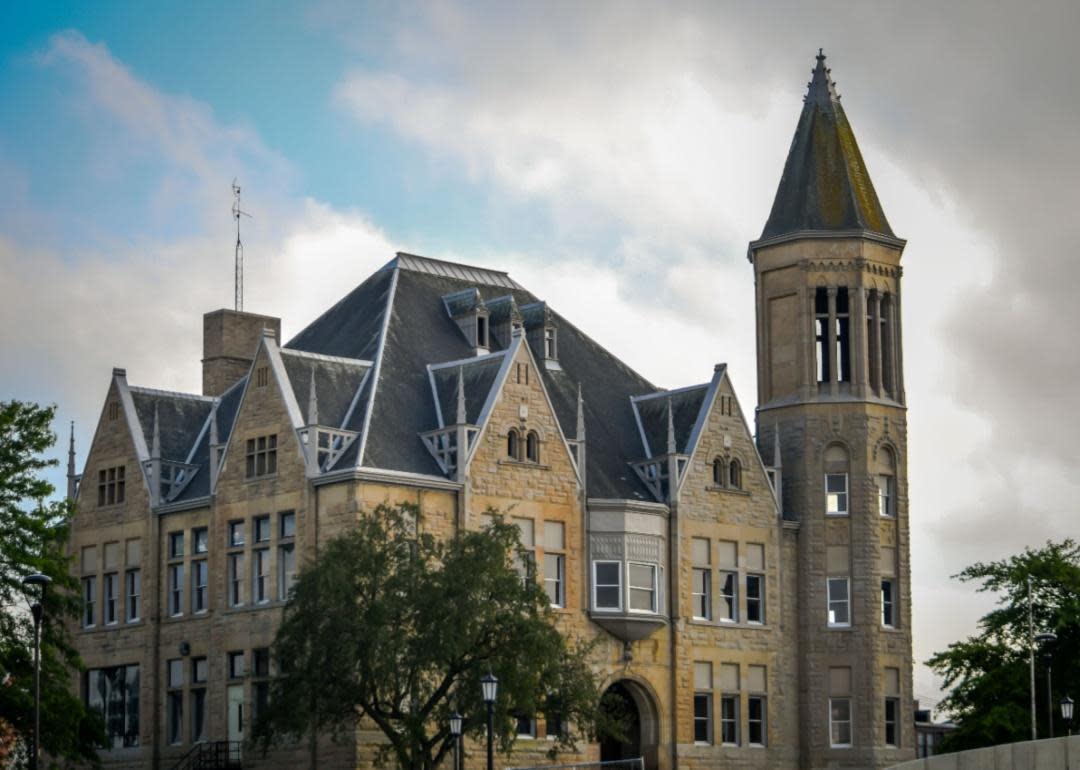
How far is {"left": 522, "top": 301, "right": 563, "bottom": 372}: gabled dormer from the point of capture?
82125 millimetres

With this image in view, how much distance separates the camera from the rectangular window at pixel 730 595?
80.2 meters

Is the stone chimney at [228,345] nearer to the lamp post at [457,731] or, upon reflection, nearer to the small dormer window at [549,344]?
the small dormer window at [549,344]

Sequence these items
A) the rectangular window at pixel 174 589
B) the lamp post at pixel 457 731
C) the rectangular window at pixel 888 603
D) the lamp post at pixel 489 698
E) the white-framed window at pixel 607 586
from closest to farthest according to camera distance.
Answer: the lamp post at pixel 489 698, the lamp post at pixel 457 731, the white-framed window at pixel 607 586, the rectangular window at pixel 174 589, the rectangular window at pixel 888 603

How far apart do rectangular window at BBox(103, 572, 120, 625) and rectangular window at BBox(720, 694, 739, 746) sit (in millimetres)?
22445

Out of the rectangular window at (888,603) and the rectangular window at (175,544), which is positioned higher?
the rectangular window at (175,544)

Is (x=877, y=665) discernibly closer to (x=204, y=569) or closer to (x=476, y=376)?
(x=476, y=376)

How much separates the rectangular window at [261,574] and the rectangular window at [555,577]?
941 centimetres

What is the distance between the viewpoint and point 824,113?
87.8m

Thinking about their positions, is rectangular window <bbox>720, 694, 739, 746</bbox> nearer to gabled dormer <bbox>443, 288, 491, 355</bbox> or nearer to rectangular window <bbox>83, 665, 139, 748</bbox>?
gabled dormer <bbox>443, 288, 491, 355</bbox>

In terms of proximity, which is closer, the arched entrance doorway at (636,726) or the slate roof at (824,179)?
the arched entrance doorway at (636,726)

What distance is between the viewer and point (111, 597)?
8038 cm

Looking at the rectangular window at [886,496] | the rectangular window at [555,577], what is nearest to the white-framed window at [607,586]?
the rectangular window at [555,577]

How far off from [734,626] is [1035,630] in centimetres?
1399

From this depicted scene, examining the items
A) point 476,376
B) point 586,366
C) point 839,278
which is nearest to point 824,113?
point 839,278
